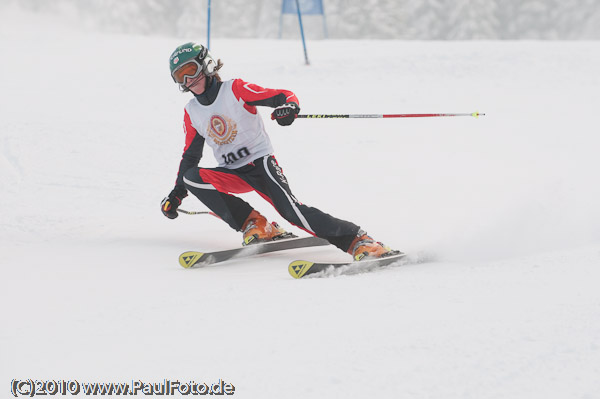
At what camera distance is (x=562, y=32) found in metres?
30.4

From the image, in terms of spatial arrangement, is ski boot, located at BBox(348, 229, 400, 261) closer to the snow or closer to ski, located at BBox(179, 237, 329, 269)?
the snow

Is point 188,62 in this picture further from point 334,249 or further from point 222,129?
point 334,249

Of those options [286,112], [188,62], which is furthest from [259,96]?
[188,62]

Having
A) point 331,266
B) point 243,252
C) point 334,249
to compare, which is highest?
point 334,249

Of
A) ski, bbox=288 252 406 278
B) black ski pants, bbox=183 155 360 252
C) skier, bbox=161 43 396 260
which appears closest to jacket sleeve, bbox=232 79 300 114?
skier, bbox=161 43 396 260

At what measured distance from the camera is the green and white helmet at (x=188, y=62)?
4027 mm

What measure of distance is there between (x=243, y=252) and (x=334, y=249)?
0.60m

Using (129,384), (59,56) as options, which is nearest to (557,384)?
(129,384)

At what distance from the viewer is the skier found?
4.03m

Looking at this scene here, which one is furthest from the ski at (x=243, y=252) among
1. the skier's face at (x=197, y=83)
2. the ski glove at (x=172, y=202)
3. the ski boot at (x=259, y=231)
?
the skier's face at (x=197, y=83)

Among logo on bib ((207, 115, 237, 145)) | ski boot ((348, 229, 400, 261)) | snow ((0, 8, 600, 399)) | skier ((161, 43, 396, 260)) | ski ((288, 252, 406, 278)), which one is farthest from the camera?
logo on bib ((207, 115, 237, 145))

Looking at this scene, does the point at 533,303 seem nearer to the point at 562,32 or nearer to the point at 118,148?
the point at 118,148

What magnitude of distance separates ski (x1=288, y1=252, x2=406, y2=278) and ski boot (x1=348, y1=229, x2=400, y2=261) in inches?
1.7

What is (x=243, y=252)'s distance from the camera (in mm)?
4176
